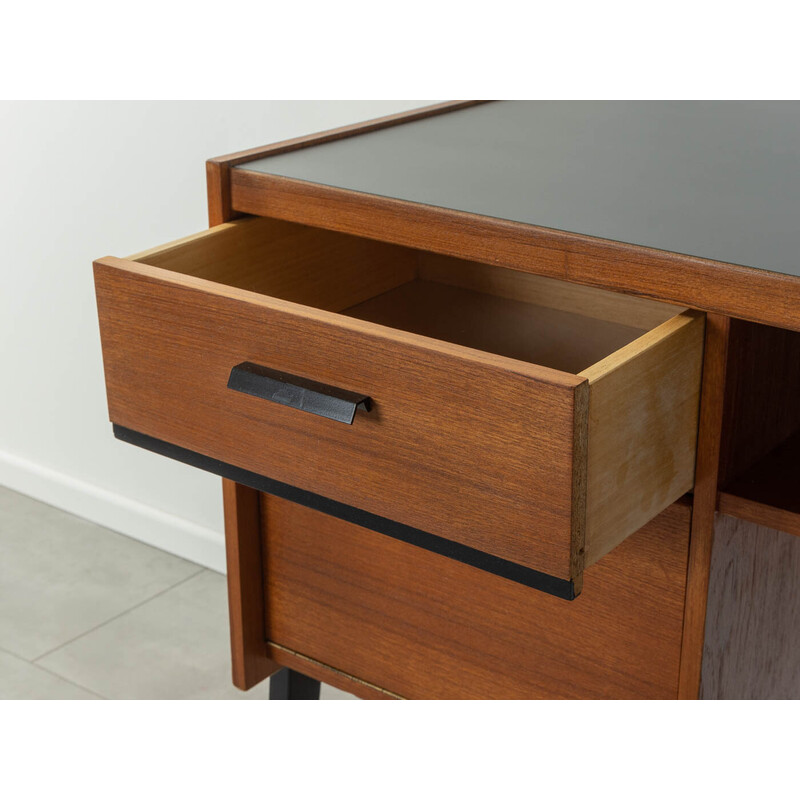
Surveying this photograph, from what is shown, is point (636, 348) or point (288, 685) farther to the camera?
point (288, 685)

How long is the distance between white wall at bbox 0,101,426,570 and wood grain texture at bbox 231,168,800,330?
20.4 inches

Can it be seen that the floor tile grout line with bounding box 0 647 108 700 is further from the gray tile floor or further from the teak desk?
the teak desk

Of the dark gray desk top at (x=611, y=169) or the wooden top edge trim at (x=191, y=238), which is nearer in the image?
the dark gray desk top at (x=611, y=169)

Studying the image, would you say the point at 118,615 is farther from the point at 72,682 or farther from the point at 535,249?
the point at 535,249

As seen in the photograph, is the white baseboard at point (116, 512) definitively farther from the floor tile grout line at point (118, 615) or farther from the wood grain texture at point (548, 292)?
the wood grain texture at point (548, 292)

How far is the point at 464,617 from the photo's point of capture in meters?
0.98

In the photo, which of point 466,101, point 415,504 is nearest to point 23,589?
point 466,101

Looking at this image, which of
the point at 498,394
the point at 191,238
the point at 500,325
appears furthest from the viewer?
the point at 500,325

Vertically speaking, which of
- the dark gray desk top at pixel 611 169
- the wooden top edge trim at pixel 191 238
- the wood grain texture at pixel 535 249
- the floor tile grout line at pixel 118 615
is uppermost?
the dark gray desk top at pixel 611 169

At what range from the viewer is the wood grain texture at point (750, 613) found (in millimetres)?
846

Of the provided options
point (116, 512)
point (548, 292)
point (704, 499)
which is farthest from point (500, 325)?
point (116, 512)

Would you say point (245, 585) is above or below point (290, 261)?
below

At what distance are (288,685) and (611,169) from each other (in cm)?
63

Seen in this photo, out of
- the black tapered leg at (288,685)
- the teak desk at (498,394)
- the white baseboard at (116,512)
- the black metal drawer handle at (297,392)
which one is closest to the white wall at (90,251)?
the white baseboard at (116,512)
